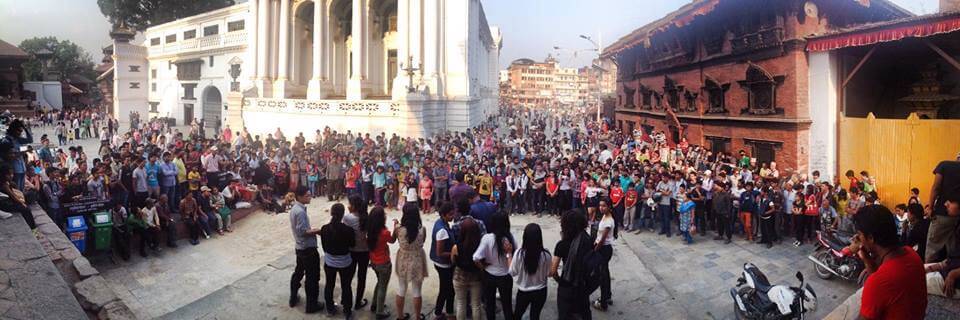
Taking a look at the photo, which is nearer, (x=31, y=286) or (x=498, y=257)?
(x=31, y=286)

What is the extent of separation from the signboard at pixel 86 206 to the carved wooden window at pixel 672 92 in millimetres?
21802

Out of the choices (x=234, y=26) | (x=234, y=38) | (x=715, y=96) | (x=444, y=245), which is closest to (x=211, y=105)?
(x=234, y=38)

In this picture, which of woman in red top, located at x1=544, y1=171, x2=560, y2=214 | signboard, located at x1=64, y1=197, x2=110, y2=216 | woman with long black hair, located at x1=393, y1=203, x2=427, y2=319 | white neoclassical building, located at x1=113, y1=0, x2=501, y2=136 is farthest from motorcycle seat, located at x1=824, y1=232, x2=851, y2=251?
white neoclassical building, located at x1=113, y1=0, x2=501, y2=136

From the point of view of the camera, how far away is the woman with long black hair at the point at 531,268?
20.1 ft

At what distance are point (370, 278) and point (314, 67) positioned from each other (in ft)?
93.1

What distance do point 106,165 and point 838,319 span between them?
14623 millimetres

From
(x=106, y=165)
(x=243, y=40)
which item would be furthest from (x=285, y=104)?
(x=106, y=165)

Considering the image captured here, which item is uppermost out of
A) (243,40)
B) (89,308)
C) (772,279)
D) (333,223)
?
(243,40)

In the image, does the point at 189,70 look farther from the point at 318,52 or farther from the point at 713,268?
the point at 713,268

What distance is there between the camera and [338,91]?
39.2 m

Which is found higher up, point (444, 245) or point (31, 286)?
point (444, 245)

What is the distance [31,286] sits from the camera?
5.83 m

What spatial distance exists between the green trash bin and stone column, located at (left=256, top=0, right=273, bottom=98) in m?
28.4

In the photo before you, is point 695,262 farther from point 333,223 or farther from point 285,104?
point 285,104
